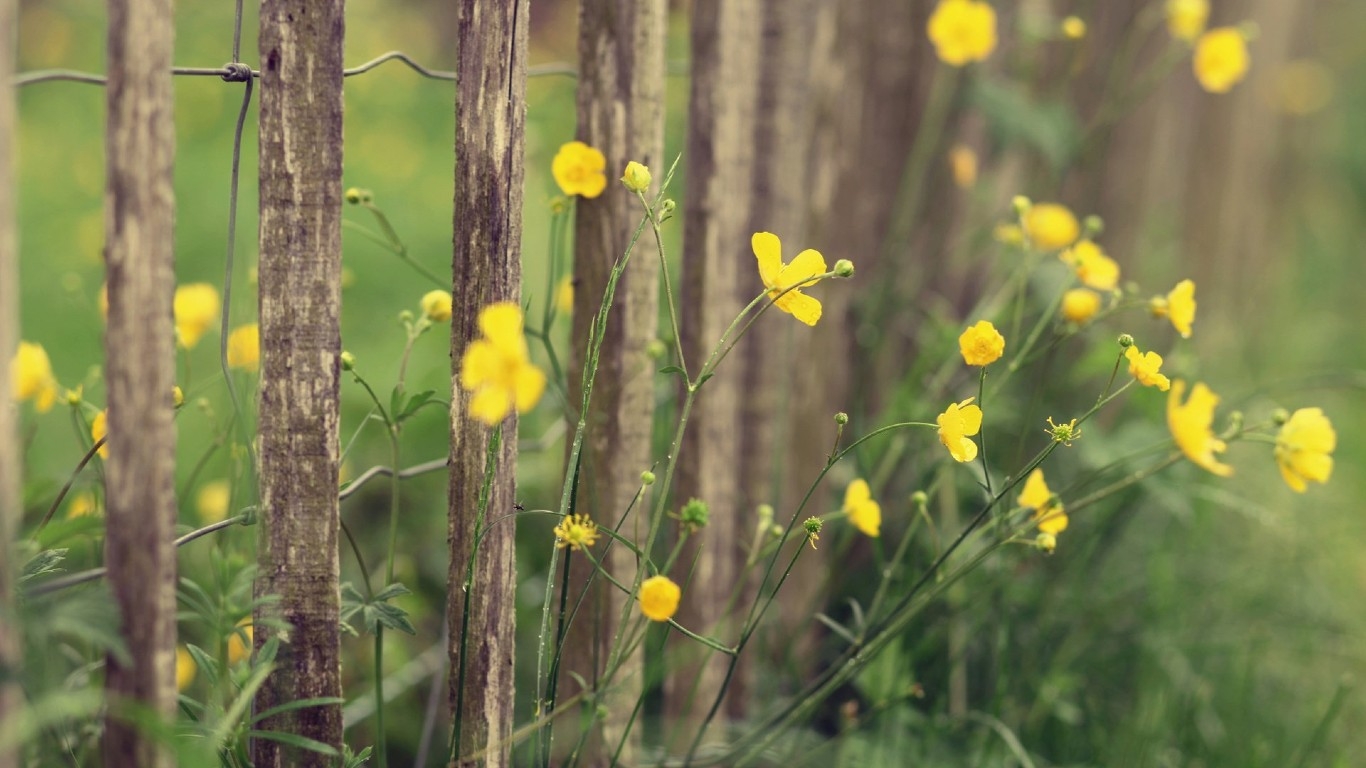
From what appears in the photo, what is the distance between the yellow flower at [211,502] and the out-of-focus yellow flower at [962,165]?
1.44 meters

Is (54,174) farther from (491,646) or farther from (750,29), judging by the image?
(491,646)

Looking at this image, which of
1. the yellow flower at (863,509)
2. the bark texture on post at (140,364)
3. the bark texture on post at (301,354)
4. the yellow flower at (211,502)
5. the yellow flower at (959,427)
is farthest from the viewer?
the yellow flower at (211,502)

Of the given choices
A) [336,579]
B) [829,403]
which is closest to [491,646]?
[336,579]

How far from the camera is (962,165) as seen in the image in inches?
81.0

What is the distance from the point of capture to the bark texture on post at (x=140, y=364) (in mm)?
771

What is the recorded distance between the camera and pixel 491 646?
1.05m

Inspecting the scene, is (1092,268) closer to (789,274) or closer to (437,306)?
(789,274)

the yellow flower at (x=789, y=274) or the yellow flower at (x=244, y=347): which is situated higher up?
the yellow flower at (x=789, y=274)

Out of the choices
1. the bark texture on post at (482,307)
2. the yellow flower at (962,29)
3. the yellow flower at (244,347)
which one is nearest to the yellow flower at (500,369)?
the bark texture on post at (482,307)

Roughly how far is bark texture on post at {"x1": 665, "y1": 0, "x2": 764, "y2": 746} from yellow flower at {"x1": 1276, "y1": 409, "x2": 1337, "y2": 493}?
2.23 feet

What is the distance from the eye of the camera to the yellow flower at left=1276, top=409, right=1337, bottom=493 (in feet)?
3.74

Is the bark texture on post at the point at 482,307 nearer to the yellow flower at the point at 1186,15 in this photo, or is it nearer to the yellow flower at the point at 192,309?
the yellow flower at the point at 192,309

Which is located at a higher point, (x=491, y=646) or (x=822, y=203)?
(x=822, y=203)

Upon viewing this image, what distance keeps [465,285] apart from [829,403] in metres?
1.08
